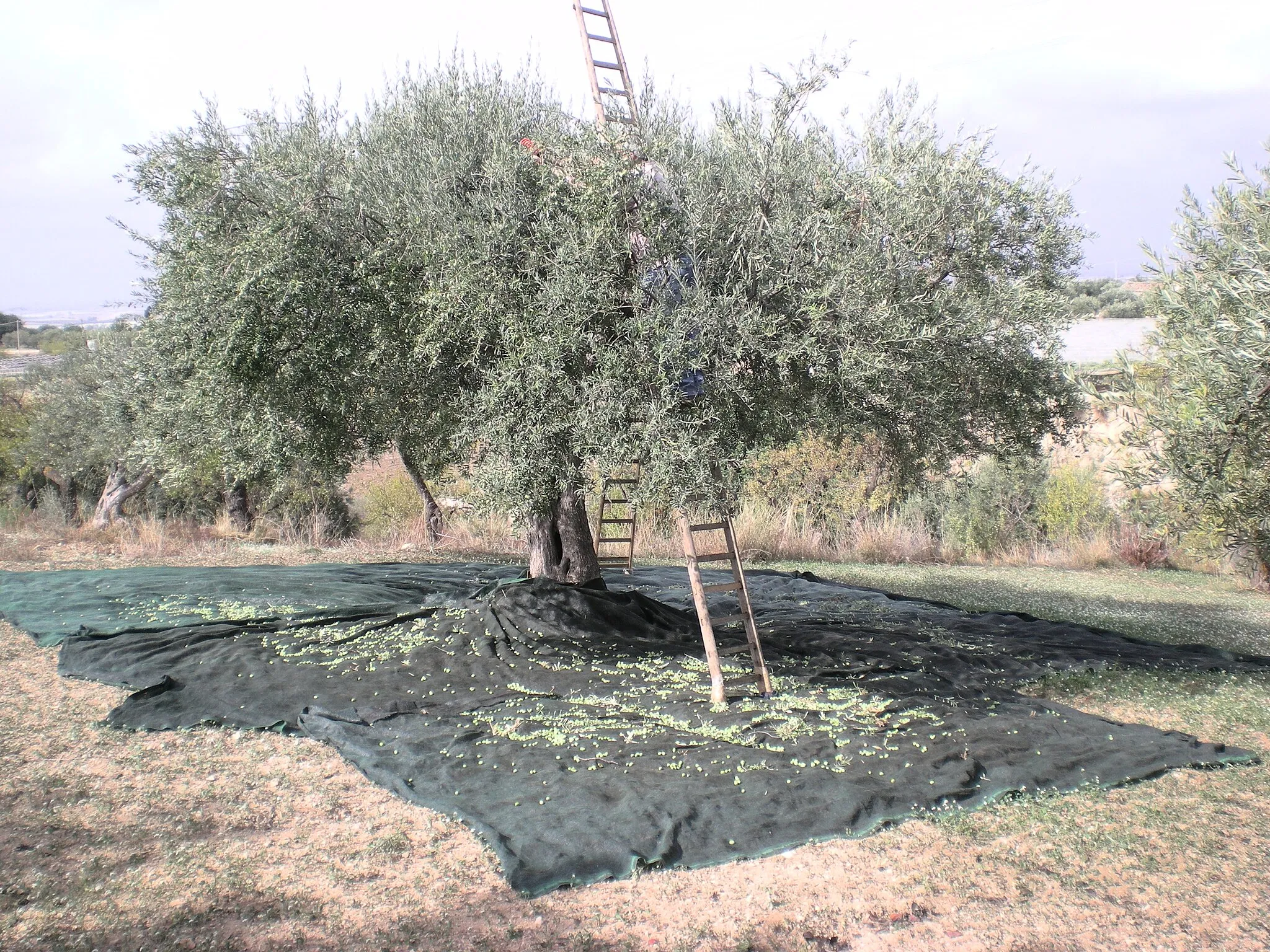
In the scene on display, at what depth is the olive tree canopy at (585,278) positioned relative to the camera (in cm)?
631

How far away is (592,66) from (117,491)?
14.3 meters

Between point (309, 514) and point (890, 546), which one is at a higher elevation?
point (309, 514)

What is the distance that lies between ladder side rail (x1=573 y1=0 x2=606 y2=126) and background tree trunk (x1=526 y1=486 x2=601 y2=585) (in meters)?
4.24

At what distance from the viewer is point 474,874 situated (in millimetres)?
4363

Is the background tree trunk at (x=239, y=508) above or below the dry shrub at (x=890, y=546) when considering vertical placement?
above

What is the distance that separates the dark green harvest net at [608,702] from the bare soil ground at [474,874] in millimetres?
199

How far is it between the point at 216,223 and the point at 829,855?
623 cm

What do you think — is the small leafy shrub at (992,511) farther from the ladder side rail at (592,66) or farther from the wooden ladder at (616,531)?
the ladder side rail at (592,66)

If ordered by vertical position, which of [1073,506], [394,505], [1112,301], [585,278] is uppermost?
[1112,301]

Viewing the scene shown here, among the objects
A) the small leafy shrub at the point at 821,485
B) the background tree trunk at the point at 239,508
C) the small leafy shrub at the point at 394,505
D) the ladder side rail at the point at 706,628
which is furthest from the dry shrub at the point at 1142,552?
the background tree trunk at the point at 239,508

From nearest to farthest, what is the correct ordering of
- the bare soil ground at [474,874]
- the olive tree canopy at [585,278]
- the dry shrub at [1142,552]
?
the bare soil ground at [474,874]
the olive tree canopy at [585,278]
the dry shrub at [1142,552]

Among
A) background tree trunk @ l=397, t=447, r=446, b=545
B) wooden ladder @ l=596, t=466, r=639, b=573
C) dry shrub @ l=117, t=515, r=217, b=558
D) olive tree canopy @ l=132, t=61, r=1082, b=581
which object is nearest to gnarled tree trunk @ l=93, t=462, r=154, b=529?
dry shrub @ l=117, t=515, r=217, b=558

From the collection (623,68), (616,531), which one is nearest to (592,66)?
(623,68)

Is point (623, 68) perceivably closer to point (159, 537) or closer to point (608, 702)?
point (608, 702)
